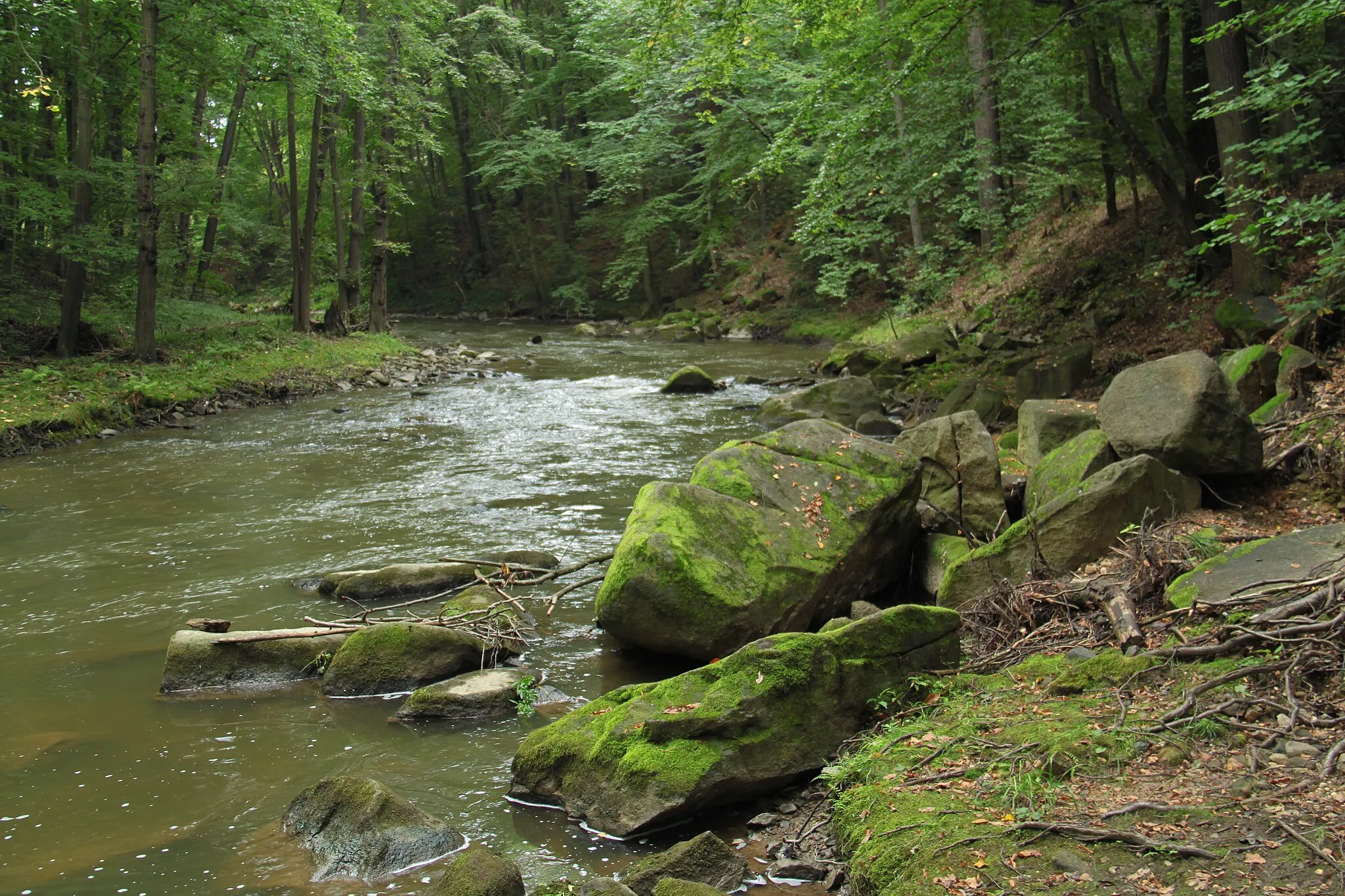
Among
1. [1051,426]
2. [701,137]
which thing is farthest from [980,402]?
[701,137]

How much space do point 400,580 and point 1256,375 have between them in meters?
8.17

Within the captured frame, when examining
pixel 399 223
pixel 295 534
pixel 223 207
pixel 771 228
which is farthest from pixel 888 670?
pixel 399 223

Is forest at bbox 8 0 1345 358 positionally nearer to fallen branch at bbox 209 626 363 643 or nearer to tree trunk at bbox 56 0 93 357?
tree trunk at bbox 56 0 93 357

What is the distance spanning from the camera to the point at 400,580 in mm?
8211

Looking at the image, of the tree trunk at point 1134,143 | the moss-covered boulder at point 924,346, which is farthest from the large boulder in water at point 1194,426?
the moss-covered boulder at point 924,346

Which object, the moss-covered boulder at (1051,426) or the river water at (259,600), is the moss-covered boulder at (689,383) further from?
the moss-covered boulder at (1051,426)

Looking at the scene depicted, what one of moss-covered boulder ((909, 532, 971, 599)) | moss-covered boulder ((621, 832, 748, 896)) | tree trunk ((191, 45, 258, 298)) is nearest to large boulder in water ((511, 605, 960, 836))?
moss-covered boulder ((621, 832, 748, 896))

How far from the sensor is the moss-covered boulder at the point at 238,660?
6.45 m

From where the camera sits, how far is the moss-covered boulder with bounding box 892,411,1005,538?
26.8 ft

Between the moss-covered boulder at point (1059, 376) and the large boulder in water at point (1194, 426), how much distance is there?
5641mm

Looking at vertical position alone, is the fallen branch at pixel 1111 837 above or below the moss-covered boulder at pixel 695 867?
above

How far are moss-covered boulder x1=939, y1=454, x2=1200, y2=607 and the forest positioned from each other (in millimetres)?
2347

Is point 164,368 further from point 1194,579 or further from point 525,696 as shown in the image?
point 1194,579

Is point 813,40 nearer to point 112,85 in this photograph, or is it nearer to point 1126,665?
point 1126,665
